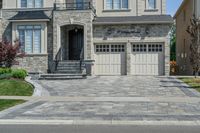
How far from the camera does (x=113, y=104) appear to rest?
14695mm

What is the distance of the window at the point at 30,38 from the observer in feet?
98.0

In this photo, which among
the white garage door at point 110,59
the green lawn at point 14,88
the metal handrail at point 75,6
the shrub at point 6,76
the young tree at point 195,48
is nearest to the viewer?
the green lawn at point 14,88

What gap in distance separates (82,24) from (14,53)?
238 inches

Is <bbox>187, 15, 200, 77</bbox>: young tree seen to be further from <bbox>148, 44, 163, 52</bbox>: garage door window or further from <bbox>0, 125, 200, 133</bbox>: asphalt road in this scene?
<bbox>0, 125, 200, 133</bbox>: asphalt road

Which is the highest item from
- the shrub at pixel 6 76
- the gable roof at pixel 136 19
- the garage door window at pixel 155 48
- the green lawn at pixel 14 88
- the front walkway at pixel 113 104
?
the gable roof at pixel 136 19

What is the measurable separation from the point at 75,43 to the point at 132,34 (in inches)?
188

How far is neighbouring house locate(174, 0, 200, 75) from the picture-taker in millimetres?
30891

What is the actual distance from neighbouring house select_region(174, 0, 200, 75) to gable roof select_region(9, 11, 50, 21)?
11592 millimetres

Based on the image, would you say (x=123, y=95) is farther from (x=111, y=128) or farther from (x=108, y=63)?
(x=108, y=63)

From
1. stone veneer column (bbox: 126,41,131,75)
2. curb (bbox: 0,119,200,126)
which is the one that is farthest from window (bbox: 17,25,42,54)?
curb (bbox: 0,119,200,126)

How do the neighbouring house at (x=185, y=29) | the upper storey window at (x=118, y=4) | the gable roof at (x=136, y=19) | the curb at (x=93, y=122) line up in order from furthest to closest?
1. the upper storey window at (x=118, y=4)
2. the neighbouring house at (x=185, y=29)
3. the gable roof at (x=136, y=19)
4. the curb at (x=93, y=122)

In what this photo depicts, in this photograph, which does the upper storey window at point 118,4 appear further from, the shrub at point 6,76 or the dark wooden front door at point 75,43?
the shrub at point 6,76

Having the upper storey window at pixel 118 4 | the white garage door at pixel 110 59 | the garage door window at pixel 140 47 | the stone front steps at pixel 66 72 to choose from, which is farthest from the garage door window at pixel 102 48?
the upper storey window at pixel 118 4

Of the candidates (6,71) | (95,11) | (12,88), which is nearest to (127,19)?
(95,11)
